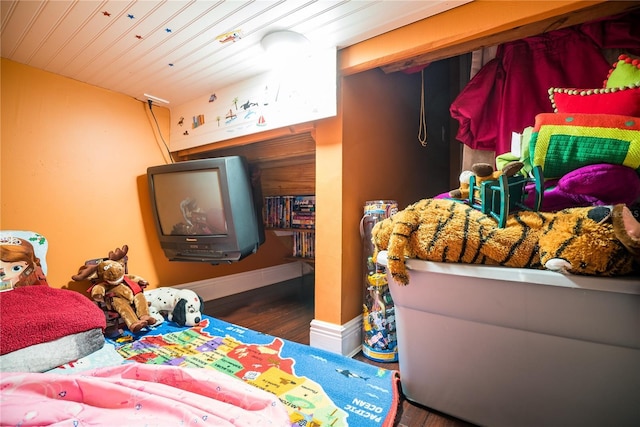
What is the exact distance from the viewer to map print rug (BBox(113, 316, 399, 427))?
1007 millimetres

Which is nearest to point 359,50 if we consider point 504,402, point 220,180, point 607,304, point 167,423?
point 220,180

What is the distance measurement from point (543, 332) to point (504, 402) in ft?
0.87

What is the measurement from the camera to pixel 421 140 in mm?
2082

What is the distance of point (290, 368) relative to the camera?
130 centimetres

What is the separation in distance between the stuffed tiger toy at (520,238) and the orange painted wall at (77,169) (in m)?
1.94

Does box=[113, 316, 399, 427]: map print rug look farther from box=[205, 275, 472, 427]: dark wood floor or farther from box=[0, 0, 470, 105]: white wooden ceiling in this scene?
box=[0, 0, 470, 105]: white wooden ceiling

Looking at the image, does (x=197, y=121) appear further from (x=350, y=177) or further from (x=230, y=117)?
(x=350, y=177)

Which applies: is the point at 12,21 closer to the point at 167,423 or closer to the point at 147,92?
the point at 147,92

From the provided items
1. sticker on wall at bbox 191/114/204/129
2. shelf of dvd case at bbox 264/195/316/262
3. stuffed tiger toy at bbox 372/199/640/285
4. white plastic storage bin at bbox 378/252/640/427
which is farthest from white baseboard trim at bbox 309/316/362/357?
sticker on wall at bbox 191/114/204/129

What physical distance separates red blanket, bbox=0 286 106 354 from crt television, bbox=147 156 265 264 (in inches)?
25.9

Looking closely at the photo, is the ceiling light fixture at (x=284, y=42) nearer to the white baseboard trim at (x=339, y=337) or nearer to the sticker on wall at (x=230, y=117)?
the sticker on wall at (x=230, y=117)

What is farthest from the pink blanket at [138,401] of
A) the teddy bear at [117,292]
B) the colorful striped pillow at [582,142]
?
the colorful striped pillow at [582,142]

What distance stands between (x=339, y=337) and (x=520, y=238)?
0.98 meters

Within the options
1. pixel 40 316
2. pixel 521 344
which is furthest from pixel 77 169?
pixel 521 344
